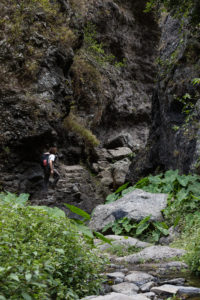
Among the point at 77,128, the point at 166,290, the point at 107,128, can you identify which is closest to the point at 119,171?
the point at 77,128

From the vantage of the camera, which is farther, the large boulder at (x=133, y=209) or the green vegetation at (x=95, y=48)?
the green vegetation at (x=95, y=48)

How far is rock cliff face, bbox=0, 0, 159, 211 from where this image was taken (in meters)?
11.5

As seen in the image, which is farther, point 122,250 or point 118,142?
point 118,142

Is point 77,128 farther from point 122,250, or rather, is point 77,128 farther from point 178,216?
point 122,250

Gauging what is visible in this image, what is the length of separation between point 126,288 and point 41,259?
5.06 ft

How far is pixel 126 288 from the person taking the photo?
11.5 feet

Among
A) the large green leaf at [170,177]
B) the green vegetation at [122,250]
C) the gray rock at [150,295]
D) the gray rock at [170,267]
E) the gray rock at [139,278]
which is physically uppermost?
the large green leaf at [170,177]

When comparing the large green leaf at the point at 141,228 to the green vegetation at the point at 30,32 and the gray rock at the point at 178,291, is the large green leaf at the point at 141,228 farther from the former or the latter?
the green vegetation at the point at 30,32

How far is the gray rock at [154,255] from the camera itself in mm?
5270

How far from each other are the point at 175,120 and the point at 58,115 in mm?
5057

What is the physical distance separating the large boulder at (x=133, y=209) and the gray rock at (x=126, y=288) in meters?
3.64

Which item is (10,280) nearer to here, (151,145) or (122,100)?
(151,145)

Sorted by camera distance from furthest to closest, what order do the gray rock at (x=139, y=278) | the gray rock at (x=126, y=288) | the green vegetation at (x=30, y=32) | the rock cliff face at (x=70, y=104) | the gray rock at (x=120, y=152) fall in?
the gray rock at (x=120, y=152) < the green vegetation at (x=30, y=32) < the rock cliff face at (x=70, y=104) < the gray rock at (x=139, y=278) < the gray rock at (x=126, y=288)

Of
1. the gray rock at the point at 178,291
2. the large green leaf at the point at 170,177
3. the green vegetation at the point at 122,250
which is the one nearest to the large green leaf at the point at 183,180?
the large green leaf at the point at 170,177
